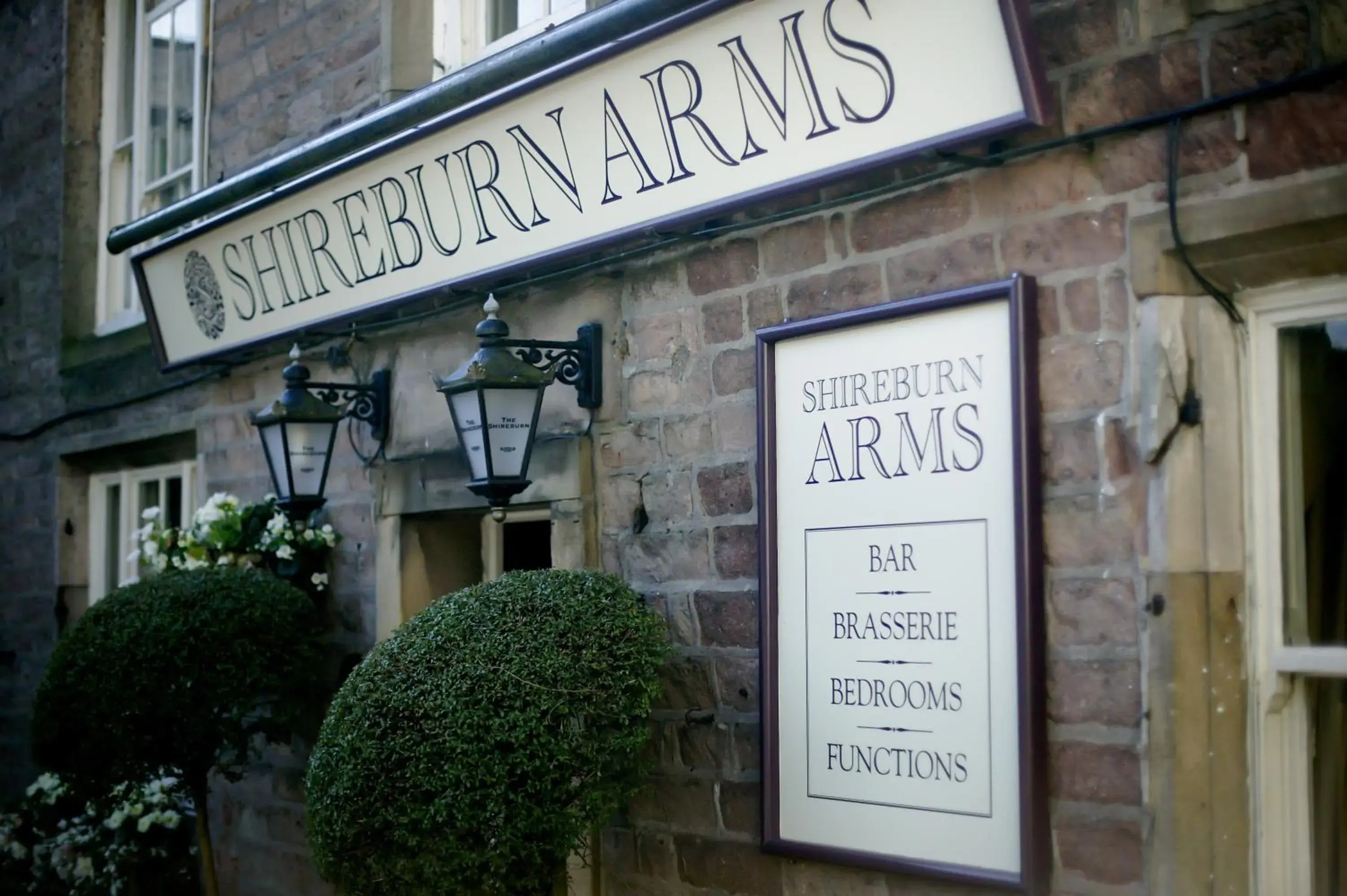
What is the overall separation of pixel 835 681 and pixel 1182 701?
3.02ft

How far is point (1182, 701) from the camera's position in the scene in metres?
3.07

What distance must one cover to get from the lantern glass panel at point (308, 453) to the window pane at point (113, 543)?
2913mm

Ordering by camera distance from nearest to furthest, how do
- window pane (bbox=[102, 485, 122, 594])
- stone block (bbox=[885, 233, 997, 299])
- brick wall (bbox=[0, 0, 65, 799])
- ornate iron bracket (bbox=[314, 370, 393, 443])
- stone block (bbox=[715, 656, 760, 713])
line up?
stone block (bbox=[885, 233, 997, 299]) → stone block (bbox=[715, 656, 760, 713]) → ornate iron bracket (bbox=[314, 370, 393, 443]) → window pane (bbox=[102, 485, 122, 594]) → brick wall (bbox=[0, 0, 65, 799])

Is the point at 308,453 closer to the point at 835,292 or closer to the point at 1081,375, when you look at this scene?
the point at 835,292

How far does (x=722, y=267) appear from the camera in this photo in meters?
4.23

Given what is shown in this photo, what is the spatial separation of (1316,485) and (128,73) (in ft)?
22.3

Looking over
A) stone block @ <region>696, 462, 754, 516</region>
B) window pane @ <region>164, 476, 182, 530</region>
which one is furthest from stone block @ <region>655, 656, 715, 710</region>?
window pane @ <region>164, 476, 182, 530</region>

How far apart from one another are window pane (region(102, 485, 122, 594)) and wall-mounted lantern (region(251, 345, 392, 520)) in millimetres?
2784

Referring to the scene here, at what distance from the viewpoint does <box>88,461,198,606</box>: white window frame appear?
23.6 ft

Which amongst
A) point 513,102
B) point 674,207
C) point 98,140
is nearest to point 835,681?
point 674,207

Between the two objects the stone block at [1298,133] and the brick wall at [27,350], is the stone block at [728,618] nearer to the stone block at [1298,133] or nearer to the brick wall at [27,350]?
the stone block at [1298,133]

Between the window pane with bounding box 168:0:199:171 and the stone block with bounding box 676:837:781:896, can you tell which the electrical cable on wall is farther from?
the window pane with bounding box 168:0:199:171

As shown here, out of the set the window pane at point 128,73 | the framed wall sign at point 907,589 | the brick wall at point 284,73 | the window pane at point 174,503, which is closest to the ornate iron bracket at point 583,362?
the framed wall sign at point 907,589

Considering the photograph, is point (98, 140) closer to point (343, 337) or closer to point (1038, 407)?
point (343, 337)
